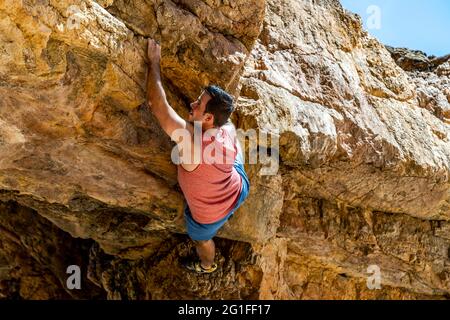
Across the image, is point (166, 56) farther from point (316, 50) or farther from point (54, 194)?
point (316, 50)

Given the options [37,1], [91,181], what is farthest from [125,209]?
[37,1]

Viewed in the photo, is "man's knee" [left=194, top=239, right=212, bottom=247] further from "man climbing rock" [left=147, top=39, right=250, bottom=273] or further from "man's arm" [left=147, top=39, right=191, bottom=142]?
"man's arm" [left=147, top=39, right=191, bottom=142]

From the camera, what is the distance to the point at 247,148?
3.83 m

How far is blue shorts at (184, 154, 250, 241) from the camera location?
3.59 metres

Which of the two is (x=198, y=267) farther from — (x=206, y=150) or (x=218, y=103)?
(x=218, y=103)

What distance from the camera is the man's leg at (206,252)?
13.3 ft

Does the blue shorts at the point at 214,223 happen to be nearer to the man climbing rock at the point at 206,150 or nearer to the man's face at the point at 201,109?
the man climbing rock at the point at 206,150

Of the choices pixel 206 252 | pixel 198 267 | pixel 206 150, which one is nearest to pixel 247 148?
pixel 206 150

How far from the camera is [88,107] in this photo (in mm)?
3057

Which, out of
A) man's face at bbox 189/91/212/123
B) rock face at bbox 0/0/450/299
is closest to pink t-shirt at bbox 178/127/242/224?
man's face at bbox 189/91/212/123

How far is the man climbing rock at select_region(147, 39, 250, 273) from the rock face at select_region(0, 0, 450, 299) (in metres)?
0.23

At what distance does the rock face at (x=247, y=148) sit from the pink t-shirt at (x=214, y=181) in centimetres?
36

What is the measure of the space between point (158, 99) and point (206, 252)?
5.19ft

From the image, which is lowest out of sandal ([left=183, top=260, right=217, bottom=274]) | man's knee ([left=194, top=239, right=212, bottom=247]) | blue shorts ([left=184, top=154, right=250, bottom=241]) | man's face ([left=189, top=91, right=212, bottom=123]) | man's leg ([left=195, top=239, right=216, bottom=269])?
sandal ([left=183, top=260, right=217, bottom=274])
